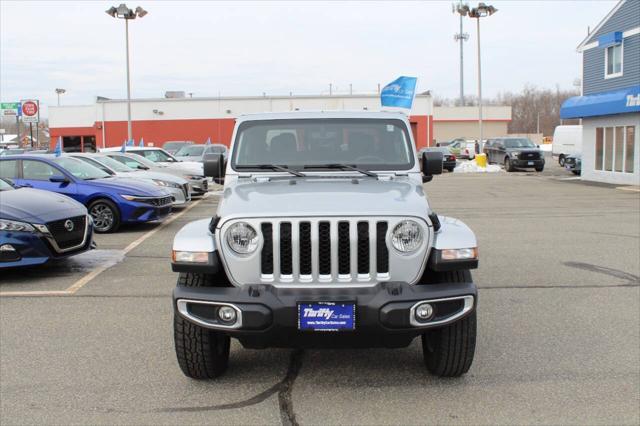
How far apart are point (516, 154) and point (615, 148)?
836cm

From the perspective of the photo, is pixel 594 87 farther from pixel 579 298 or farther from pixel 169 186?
pixel 579 298

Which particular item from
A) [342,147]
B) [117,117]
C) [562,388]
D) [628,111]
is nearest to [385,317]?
[562,388]

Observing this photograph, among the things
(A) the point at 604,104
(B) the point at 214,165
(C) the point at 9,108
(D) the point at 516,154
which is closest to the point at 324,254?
(B) the point at 214,165

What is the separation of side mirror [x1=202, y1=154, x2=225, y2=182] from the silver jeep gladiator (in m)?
1.27

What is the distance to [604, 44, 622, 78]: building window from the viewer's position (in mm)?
24703

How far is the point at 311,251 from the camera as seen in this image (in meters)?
4.09

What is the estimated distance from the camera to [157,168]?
17891mm

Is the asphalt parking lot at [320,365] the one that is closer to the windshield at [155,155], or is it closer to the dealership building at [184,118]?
the windshield at [155,155]

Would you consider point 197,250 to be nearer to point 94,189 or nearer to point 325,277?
point 325,277

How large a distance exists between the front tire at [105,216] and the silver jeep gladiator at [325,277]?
7999mm

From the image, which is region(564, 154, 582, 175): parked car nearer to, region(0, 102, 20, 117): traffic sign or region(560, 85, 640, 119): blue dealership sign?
region(560, 85, 640, 119): blue dealership sign

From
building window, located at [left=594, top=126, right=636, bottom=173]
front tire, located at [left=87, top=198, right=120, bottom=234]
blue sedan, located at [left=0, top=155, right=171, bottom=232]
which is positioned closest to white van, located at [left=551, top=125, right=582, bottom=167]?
building window, located at [left=594, top=126, right=636, bottom=173]

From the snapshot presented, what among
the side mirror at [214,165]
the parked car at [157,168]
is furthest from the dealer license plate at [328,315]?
the parked car at [157,168]

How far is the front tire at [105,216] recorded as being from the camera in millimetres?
12094
